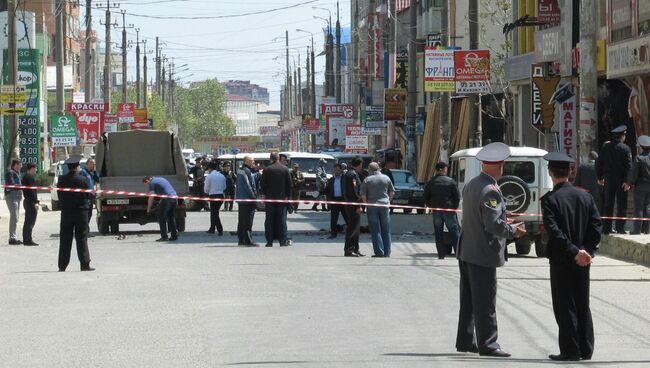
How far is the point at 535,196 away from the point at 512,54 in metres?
24.3

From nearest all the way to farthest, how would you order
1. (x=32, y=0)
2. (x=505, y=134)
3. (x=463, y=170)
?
1. (x=463, y=170)
2. (x=505, y=134)
3. (x=32, y=0)

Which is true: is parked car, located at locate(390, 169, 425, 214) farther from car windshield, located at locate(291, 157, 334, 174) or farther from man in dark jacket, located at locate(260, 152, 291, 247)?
man in dark jacket, located at locate(260, 152, 291, 247)

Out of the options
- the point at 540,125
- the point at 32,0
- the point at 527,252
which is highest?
the point at 32,0

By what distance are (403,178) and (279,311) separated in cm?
3255

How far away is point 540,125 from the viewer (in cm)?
3403

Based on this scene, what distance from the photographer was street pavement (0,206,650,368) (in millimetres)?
12352

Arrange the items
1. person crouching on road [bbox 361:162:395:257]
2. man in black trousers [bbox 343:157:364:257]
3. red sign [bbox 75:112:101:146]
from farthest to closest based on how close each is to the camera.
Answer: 1. red sign [bbox 75:112:101:146]
2. man in black trousers [bbox 343:157:364:257]
3. person crouching on road [bbox 361:162:395:257]

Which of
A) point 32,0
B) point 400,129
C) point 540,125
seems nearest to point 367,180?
point 540,125

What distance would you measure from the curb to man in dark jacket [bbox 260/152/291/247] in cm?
619

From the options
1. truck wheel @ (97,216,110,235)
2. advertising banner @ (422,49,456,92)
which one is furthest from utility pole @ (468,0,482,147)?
truck wheel @ (97,216,110,235)

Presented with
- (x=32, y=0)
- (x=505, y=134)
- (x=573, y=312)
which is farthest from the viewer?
(x=32, y=0)

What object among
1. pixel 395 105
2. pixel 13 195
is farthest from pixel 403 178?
pixel 13 195

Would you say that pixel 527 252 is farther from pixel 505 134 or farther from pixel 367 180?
pixel 505 134

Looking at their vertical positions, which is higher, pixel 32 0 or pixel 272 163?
pixel 32 0
